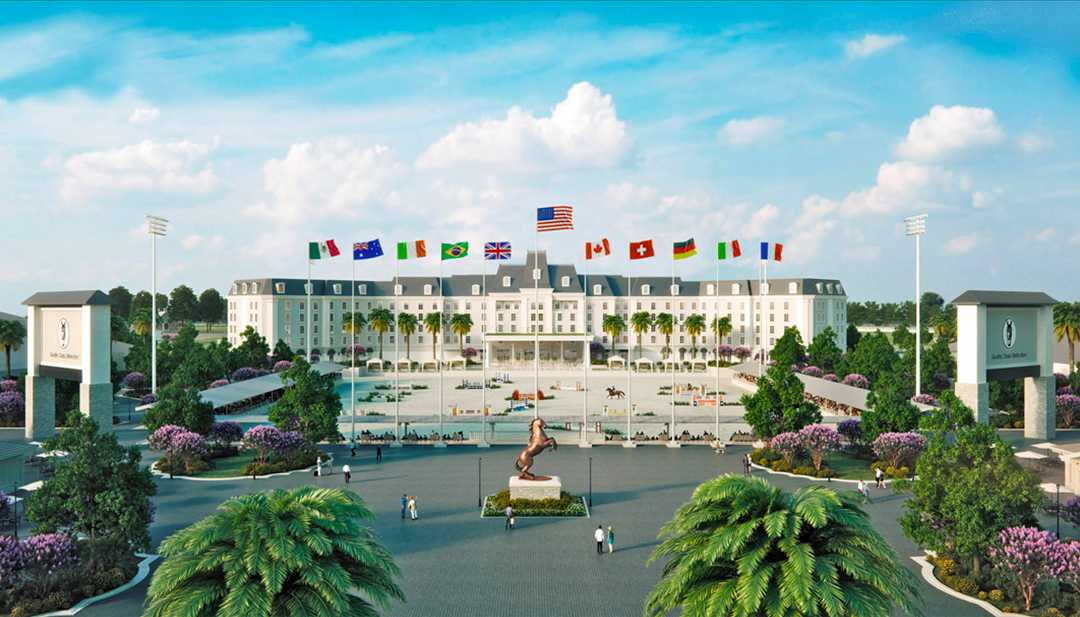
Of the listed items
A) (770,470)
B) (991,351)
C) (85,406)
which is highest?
(991,351)

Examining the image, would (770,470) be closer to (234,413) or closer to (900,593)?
(900,593)

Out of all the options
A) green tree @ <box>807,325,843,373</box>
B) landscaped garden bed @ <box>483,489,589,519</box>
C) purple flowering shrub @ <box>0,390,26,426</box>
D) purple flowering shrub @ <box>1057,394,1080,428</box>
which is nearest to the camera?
landscaped garden bed @ <box>483,489,589,519</box>

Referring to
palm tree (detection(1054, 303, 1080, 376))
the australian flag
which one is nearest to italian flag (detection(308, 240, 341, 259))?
the australian flag

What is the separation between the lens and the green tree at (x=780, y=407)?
4994cm

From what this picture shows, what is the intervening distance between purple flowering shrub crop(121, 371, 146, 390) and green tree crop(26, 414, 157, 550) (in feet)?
198

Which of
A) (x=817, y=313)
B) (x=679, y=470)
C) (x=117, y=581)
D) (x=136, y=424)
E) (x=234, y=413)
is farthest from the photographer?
(x=817, y=313)

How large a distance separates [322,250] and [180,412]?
25.6 meters

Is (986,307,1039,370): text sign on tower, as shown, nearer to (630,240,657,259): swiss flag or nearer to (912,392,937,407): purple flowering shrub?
(912,392,937,407): purple flowering shrub

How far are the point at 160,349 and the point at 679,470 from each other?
232 ft

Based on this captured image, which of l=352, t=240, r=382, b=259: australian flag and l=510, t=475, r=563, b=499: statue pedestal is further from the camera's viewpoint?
l=352, t=240, r=382, b=259: australian flag

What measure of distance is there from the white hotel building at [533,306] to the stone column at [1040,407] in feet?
261

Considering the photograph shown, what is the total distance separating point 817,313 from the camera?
13812 centimetres

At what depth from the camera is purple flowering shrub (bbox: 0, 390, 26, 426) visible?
209 feet

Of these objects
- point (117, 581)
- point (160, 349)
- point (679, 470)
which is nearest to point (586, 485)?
point (679, 470)
